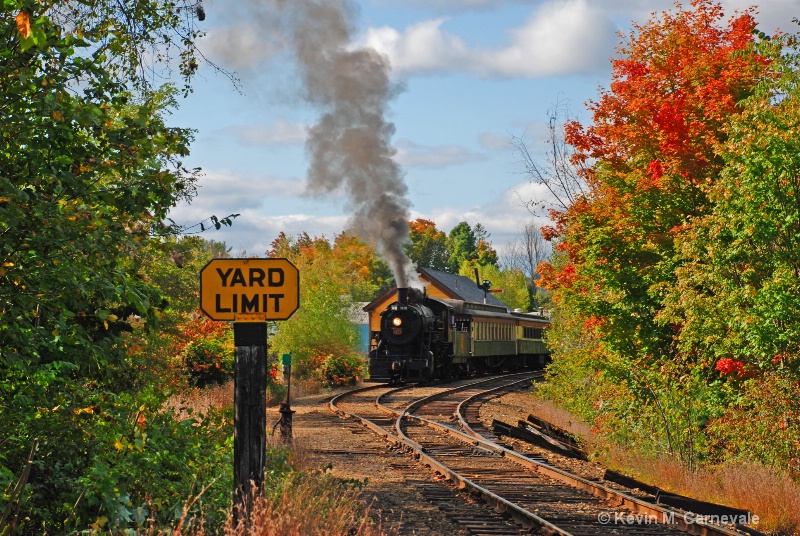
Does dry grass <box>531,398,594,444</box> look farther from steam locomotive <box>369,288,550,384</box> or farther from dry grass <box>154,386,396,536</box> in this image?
dry grass <box>154,386,396,536</box>

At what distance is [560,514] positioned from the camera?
9.81 meters

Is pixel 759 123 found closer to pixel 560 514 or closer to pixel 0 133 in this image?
pixel 560 514

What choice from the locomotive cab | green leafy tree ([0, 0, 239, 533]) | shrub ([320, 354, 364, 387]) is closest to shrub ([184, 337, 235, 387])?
the locomotive cab

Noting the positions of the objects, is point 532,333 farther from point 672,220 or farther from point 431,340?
point 672,220

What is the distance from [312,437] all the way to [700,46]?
11.4 m

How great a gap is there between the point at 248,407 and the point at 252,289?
95 centimetres

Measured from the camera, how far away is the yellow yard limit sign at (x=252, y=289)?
278 inches

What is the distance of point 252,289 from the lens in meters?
7.07

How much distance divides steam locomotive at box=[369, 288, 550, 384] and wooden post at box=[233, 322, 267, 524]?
84.6ft

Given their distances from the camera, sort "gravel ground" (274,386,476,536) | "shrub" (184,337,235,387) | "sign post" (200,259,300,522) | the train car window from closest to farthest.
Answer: "sign post" (200,259,300,522) < "gravel ground" (274,386,476,536) < "shrub" (184,337,235,387) < the train car window

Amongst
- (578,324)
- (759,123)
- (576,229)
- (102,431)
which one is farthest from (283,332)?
(102,431)

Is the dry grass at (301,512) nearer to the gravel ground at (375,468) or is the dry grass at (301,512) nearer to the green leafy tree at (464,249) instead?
the gravel ground at (375,468)

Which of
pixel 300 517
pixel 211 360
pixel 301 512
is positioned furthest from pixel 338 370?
pixel 301 512

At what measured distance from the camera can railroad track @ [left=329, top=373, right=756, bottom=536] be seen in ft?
30.0
